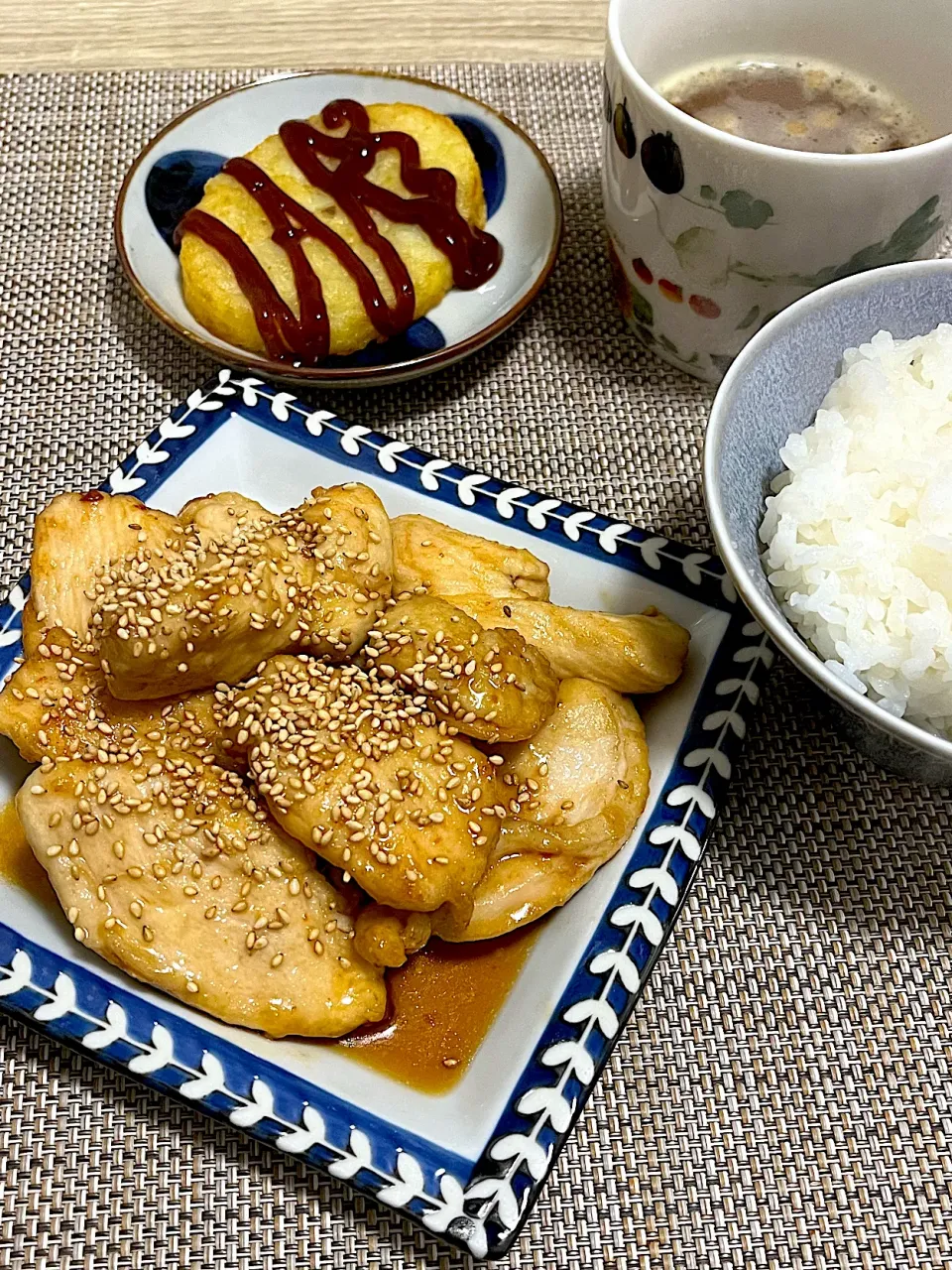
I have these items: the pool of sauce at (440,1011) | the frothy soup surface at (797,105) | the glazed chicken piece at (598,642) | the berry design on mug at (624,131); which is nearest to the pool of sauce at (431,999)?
the pool of sauce at (440,1011)

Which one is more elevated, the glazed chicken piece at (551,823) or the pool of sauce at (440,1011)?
the glazed chicken piece at (551,823)

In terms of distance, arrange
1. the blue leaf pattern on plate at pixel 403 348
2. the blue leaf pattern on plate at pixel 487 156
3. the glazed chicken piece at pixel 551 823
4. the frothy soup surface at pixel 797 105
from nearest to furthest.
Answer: the glazed chicken piece at pixel 551 823, the frothy soup surface at pixel 797 105, the blue leaf pattern on plate at pixel 403 348, the blue leaf pattern on plate at pixel 487 156

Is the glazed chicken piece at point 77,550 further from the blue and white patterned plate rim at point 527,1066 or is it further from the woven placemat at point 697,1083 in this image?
the woven placemat at point 697,1083

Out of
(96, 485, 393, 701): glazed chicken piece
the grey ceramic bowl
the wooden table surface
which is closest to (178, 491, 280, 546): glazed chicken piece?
(96, 485, 393, 701): glazed chicken piece

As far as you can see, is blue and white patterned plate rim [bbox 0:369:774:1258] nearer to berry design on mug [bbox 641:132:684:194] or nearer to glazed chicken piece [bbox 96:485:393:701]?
glazed chicken piece [bbox 96:485:393:701]

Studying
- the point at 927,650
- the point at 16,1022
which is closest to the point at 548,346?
the point at 927,650

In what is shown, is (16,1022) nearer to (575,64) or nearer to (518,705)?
(518,705)
